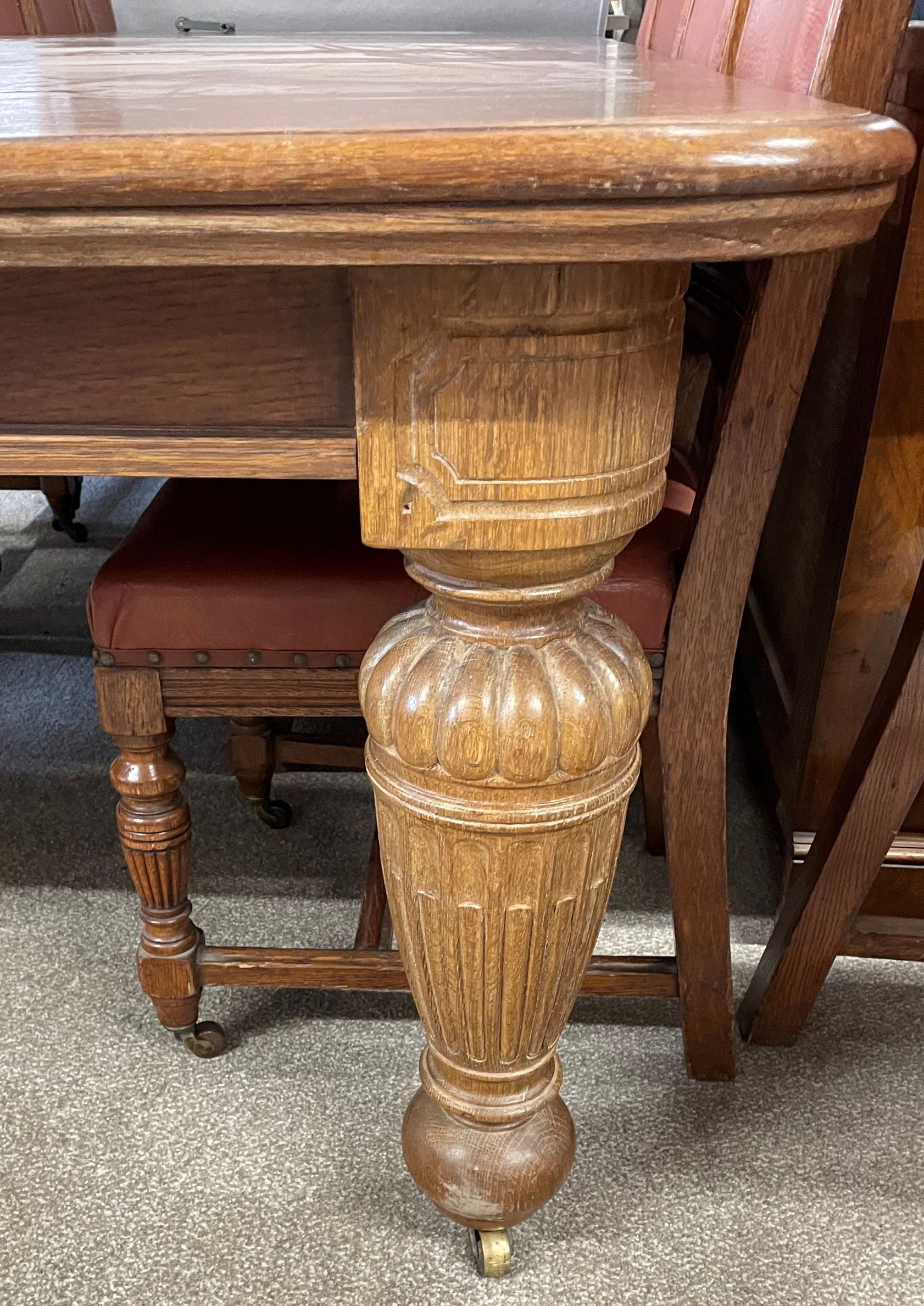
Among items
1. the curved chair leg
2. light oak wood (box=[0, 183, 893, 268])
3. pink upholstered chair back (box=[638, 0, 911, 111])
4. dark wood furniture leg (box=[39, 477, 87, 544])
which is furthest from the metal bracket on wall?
light oak wood (box=[0, 183, 893, 268])

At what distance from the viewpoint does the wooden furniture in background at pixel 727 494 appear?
59 centimetres

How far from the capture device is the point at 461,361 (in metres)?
0.52

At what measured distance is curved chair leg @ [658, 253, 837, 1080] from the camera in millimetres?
666

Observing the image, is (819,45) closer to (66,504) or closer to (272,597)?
(272,597)

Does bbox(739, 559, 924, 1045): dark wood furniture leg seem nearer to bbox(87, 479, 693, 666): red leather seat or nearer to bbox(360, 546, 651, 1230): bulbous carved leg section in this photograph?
bbox(87, 479, 693, 666): red leather seat

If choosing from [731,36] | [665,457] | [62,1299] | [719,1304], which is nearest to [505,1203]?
[719,1304]

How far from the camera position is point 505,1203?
79 centimetres

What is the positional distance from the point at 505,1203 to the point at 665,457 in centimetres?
54

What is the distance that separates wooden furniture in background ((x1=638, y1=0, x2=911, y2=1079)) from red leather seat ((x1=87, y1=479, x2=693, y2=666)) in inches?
1.7

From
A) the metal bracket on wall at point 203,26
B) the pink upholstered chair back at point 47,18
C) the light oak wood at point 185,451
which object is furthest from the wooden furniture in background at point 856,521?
the metal bracket on wall at point 203,26

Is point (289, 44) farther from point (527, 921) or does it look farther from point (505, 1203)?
point (505, 1203)

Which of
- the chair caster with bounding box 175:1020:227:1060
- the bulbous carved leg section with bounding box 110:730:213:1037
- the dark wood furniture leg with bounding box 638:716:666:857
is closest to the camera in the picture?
the bulbous carved leg section with bounding box 110:730:213:1037

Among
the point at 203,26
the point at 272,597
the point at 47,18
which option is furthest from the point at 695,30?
the point at 203,26

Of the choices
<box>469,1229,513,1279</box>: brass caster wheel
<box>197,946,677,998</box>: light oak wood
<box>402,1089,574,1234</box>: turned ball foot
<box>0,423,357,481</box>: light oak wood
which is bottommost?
<box>469,1229,513,1279</box>: brass caster wheel
